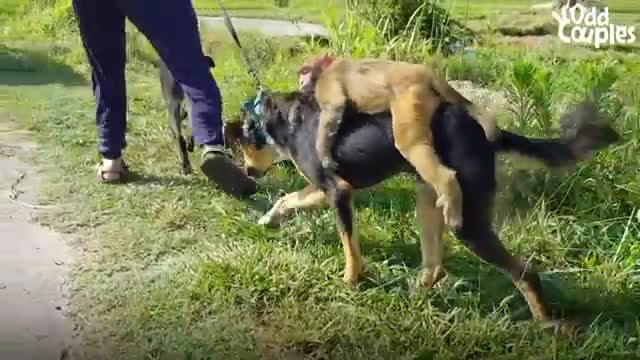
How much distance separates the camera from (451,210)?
3617mm

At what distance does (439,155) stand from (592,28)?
4341mm

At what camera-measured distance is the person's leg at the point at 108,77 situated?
5.50 m

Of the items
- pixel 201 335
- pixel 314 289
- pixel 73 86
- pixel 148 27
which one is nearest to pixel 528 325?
pixel 314 289

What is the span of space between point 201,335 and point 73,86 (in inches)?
231

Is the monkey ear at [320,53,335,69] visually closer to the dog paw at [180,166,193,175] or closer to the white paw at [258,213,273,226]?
the white paw at [258,213,273,226]

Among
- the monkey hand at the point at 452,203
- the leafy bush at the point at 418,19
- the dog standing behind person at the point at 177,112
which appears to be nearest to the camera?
the monkey hand at the point at 452,203

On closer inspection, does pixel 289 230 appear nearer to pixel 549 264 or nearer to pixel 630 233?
pixel 549 264

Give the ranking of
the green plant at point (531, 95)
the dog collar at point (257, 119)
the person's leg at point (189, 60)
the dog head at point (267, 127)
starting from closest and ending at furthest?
the dog head at point (267, 127) → the dog collar at point (257, 119) → the person's leg at point (189, 60) → the green plant at point (531, 95)

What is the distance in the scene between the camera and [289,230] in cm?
465

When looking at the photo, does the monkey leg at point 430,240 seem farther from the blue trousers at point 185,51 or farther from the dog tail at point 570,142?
the blue trousers at point 185,51

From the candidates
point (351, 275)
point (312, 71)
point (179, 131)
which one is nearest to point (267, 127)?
point (312, 71)

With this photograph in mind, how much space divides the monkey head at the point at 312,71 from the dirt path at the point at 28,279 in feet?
4.36
